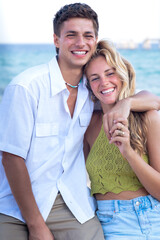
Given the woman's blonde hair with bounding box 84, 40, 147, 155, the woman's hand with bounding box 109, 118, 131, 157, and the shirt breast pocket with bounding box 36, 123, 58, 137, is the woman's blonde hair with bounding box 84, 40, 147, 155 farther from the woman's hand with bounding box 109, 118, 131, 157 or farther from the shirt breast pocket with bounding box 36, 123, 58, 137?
the shirt breast pocket with bounding box 36, 123, 58, 137

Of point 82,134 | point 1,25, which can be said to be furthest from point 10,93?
point 1,25

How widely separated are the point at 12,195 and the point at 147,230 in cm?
85

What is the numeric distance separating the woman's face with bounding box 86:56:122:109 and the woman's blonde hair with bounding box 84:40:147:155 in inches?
1.1

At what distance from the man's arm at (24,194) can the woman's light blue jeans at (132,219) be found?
37cm

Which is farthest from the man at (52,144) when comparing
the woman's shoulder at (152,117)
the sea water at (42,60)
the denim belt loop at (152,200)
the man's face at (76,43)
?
the sea water at (42,60)

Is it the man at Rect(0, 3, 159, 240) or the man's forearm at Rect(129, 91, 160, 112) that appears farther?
the man's forearm at Rect(129, 91, 160, 112)

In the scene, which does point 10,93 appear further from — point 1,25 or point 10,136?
point 1,25

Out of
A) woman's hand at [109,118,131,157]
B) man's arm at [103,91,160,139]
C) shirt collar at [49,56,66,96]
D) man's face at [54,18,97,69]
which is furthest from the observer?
man's face at [54,18,97,69]

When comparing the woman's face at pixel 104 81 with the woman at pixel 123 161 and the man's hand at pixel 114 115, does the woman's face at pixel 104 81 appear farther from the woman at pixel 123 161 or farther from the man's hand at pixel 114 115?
the man's hand at pixel 114 115

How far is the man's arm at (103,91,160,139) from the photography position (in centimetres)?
202

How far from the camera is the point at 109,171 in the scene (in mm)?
2141

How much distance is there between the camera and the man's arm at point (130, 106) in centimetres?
202

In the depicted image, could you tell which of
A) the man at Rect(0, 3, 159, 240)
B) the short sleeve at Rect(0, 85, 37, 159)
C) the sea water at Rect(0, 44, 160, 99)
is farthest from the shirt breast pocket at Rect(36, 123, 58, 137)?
the sea water at Rect(0, 44, 160, 99)

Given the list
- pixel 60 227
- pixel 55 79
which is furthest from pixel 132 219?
pixel 55 79
